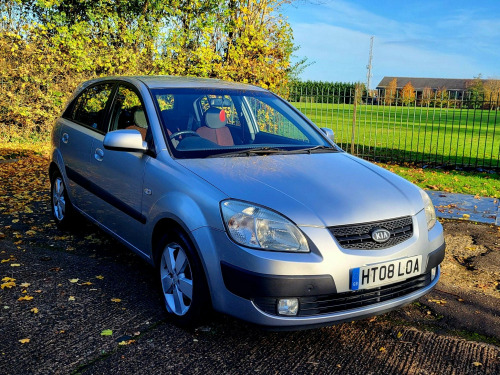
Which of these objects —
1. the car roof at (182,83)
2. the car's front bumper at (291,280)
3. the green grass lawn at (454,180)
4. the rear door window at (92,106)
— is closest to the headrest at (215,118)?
the car roof at (182,83)

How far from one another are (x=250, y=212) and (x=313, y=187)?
505 millimetres

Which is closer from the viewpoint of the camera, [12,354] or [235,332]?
[12,354]

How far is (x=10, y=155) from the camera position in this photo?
11.2 meters

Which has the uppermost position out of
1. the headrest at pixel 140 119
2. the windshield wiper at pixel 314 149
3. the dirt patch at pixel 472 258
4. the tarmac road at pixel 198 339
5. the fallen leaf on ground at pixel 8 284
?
the headrest at pixel 140 119

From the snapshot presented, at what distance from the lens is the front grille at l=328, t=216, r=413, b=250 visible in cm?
292

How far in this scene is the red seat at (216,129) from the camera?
4.04m

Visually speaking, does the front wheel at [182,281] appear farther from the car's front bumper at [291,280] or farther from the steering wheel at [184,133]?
the steering wheel at [184,133]

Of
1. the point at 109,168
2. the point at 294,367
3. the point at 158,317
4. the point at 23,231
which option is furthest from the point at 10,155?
the point at 294,367

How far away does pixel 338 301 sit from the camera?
116 inches

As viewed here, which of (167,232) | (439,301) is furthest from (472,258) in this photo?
(167,232)

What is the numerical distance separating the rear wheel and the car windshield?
1994 millimetres

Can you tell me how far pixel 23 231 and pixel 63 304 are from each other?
228 centimetres

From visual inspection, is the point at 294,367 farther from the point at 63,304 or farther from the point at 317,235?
the point at 63,304

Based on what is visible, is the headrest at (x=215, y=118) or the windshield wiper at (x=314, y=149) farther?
the headrest at (x=215, y=118)
